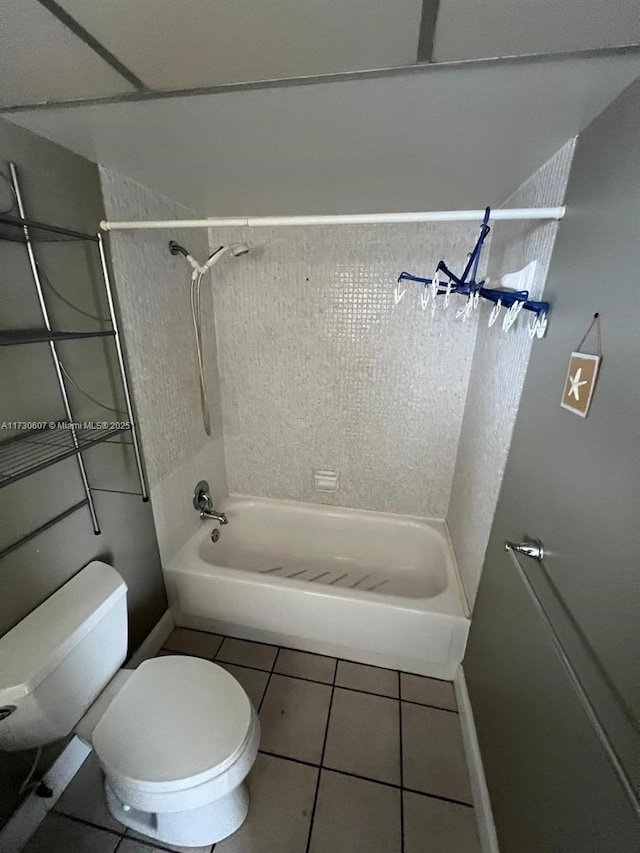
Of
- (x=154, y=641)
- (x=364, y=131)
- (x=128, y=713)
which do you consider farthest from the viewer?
(x=154, y=641)

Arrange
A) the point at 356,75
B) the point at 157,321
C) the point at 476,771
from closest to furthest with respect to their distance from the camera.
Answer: the point at 356,75
the point at 476,771
the point at 157,321

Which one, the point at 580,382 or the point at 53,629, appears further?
the point at 53,629

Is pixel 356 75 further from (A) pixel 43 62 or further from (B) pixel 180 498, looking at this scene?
(B) pixel 180 498

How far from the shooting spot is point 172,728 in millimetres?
958

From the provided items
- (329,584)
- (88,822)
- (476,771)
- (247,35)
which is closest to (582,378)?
(247,35)

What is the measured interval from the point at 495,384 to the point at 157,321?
4.49 ft

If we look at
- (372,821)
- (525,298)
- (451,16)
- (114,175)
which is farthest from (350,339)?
(372,821)

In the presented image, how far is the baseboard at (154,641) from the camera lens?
1476 millimetres

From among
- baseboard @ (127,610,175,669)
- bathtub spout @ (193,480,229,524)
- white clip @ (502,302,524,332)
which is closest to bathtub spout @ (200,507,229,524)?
bathtub spout @ (193,480,229,524)

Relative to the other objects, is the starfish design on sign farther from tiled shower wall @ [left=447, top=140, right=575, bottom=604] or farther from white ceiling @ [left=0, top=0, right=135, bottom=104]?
white ceiling @ [left=0, top=0, right=135, bottom=104]

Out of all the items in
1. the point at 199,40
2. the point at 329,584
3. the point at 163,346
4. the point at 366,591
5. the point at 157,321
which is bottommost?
the point at 329,584

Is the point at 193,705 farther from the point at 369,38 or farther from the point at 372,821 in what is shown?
the point at 369,38

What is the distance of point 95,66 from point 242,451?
1692 millimetres

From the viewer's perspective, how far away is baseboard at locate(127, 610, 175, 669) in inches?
58.1
